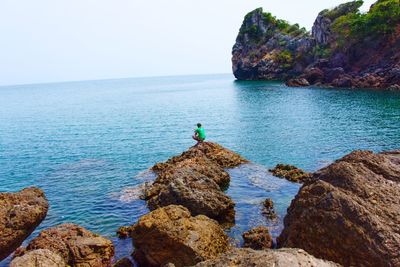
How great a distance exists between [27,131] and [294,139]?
49376 mm

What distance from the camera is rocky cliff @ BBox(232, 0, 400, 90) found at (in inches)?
4149

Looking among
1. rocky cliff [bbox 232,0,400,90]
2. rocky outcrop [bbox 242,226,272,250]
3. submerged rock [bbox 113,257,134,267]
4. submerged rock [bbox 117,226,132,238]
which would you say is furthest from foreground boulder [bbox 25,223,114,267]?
rocky cliff [bbox 232,0,400,90]

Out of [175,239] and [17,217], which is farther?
[17,217]

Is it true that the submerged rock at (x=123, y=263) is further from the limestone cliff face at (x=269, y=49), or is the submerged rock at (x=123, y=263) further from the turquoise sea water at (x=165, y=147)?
the limestone cliff face at (x=269, y=49)

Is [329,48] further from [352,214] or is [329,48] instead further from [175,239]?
[175,239]

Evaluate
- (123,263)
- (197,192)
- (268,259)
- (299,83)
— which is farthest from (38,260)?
(299,83)

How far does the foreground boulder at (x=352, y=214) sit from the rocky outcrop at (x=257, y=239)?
1913mm

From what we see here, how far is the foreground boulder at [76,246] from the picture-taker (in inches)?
707

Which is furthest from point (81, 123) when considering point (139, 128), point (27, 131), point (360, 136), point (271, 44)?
point (271, 44)

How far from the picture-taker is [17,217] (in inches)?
734

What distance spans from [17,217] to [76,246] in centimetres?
347

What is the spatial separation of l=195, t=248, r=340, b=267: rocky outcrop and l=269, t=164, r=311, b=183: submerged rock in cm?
2173

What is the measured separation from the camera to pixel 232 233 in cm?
2120

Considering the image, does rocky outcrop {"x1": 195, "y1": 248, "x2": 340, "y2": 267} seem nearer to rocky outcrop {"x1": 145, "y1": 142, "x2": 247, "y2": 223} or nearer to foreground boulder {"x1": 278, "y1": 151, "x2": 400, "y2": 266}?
foreground boulder {"x1": 278, "y1": 151, "x2": 400, "y2": 266}
